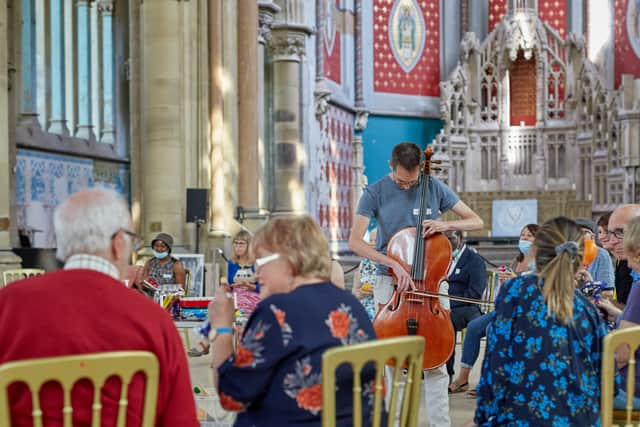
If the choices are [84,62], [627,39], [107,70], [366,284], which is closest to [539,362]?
[366,284]

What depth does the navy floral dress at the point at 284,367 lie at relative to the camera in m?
2.32

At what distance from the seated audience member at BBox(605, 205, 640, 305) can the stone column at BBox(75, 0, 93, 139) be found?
936 centimetres

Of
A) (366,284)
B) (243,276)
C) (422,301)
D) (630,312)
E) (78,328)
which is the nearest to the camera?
(78,328)

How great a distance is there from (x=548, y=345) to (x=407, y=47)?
652 inches

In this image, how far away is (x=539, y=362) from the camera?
2828 mm

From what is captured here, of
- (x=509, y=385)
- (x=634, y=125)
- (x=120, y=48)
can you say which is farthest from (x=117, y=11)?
(x=509, y=385)

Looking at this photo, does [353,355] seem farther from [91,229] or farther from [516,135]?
[516,135]

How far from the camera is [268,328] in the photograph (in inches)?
91.3

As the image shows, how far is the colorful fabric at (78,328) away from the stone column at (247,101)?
944 centimetres

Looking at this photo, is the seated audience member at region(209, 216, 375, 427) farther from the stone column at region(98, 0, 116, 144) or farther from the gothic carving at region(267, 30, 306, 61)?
the gothic carving at region(267, 30, 306, 61)

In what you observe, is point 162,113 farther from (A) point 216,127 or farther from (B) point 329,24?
(B) point 329,24

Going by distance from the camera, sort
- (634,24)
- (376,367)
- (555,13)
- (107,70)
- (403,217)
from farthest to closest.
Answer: (555,13), (634,24), (107,70), (403,217), (376,367)

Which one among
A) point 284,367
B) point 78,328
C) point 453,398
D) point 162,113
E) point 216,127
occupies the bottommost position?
point 453,398

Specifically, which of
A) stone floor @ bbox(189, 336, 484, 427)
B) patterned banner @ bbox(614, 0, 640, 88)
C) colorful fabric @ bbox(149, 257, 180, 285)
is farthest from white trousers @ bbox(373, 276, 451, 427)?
patterned banner @ bbox(614, 0, 640, 88)
